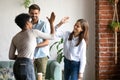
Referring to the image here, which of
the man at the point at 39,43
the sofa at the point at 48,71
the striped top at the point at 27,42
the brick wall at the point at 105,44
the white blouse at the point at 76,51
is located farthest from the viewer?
the brick wall at the point at 105,44

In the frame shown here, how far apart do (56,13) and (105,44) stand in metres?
1.00

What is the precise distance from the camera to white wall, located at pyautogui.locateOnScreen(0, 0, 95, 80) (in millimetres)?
4840

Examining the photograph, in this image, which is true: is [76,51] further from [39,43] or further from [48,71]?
[48,71]

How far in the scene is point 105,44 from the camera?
4820 millimetres

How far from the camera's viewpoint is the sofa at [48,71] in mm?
4180

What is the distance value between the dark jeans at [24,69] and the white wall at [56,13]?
2239 millimetres

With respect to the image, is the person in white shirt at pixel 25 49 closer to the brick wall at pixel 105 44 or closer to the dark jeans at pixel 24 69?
the dark jeans at pixel 24 69

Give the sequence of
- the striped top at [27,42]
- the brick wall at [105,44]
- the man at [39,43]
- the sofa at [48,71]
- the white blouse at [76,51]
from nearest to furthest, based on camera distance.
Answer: the striped top at [27,42]
the white blouse at [76,51]
the man at [39,43]
the sofa at [48,71]
the brick wall at [105,44]

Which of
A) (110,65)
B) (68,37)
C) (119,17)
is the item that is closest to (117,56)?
(110,65)

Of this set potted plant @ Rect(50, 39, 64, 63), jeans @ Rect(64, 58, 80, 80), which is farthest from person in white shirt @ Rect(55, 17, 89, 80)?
potted plant @ Rect(50, 39, 64, 63)

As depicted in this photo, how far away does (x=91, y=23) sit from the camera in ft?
16.5

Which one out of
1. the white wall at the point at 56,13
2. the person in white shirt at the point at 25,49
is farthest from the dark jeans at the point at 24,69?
the white wall at the point at 56,13

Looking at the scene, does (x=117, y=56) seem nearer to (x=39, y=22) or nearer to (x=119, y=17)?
(x=119, y=17)

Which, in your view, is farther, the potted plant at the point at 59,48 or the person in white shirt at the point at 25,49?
the potted plant at the point at 59,48
